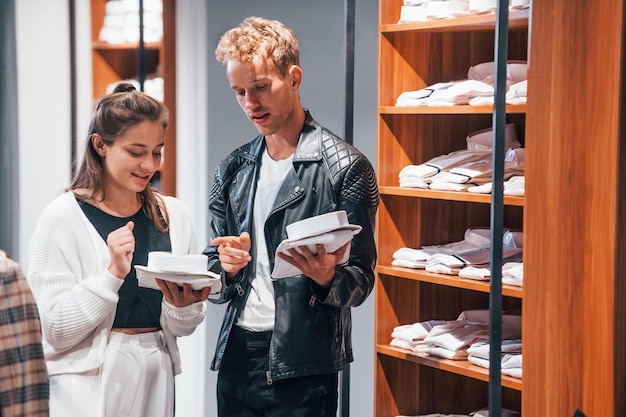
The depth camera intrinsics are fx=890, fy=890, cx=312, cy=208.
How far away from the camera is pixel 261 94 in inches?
93.3

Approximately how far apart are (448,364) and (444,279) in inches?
11.3

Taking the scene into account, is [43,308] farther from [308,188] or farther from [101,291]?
[308,188]

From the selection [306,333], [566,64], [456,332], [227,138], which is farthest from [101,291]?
[227,138]

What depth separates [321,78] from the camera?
4211 millimetres

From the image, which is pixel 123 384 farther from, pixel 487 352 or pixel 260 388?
pixel 487 352

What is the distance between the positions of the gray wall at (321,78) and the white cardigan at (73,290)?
1.94 m

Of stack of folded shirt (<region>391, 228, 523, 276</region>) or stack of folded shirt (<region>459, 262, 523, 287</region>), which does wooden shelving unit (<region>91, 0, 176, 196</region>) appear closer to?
stack of folded shirt (<region>391, 228, 523, 276</region>)

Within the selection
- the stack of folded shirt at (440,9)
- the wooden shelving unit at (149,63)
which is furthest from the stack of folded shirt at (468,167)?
the wooden shelving unit at (149,63)

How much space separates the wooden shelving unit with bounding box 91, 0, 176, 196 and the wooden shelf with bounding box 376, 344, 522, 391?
4.48 feet

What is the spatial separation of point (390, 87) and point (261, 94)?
945mm

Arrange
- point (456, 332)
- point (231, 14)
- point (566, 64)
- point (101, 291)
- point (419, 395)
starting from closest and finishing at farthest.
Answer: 1. point (101, 291)
2. point (566, 64)
3. point (456, 332)
4. point (419, 395)
5. point (231, 14)

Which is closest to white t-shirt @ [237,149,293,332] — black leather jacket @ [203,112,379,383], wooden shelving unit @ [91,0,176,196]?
black leather jacket @ [203,112,379,383]

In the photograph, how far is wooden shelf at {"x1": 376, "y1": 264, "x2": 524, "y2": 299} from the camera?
2.82 m

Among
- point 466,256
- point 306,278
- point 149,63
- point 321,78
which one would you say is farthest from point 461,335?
point 149,63
